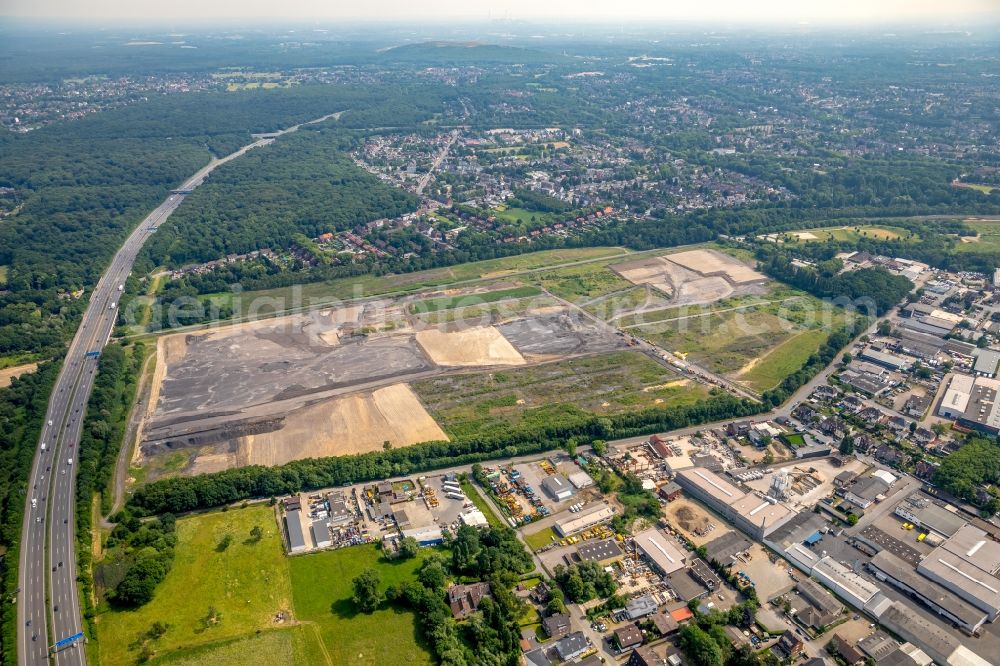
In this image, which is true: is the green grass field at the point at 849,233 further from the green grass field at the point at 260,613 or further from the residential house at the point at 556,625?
the green grass field at the point at 260,613

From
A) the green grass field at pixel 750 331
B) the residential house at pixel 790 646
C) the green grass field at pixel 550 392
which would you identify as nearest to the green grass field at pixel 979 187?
the green grass field at pixel 750 331

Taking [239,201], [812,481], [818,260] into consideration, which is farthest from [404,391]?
[239,201]

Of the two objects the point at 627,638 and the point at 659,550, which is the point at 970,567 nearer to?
the point at 659,550

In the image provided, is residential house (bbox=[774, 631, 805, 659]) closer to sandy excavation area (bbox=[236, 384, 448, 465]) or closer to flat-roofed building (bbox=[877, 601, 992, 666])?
flat-roofed building (bbox=[877, 601, 992, 666])

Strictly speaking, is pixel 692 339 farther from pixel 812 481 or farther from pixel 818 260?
pixel 818 260

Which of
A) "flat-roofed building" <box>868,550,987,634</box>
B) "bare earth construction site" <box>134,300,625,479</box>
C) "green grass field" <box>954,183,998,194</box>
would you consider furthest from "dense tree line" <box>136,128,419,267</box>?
"green grass field" <box>954,183,998,194</box>

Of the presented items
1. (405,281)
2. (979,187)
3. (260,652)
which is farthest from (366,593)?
(979,187)
